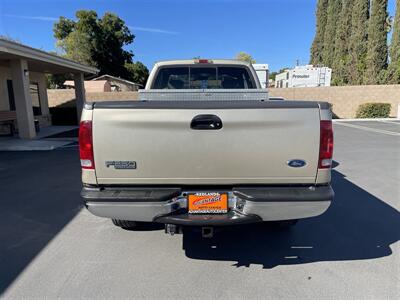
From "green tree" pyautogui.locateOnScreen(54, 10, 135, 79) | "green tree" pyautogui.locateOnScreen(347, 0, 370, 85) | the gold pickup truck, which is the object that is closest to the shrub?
"green tree" pyautogui.locateOnScreen(347, 0, 370, 85)

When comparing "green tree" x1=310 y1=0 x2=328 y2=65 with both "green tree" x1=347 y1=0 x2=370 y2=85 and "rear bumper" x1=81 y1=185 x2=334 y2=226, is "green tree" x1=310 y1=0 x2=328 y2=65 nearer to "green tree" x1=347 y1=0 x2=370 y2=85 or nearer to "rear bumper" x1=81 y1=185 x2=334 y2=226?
"green tree" x1=347 y1=0 x2=370 y2=85

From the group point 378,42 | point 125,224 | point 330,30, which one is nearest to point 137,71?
point 330,30

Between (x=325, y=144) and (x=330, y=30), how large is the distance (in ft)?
122

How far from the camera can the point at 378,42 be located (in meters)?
24.2

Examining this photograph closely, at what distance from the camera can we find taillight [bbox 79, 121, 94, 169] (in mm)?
2494

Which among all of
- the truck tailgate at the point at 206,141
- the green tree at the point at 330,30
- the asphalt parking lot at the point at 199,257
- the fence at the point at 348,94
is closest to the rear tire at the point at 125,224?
the asphalt parking lot at the point at 199,257

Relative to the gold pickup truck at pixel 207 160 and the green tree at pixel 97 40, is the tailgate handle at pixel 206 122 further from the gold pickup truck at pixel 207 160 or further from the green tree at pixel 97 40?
the green tree at pixel 97 40

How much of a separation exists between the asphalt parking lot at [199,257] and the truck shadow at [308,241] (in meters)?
0.01

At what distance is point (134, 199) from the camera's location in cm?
250

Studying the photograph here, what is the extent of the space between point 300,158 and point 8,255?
326 centimetres

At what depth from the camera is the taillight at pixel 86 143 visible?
249 cm

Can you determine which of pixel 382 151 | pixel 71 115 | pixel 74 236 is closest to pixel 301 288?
pixel 74 236

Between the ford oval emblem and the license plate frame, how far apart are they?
0.63m

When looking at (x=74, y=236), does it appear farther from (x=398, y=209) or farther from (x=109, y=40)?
(x=109, y=40)
